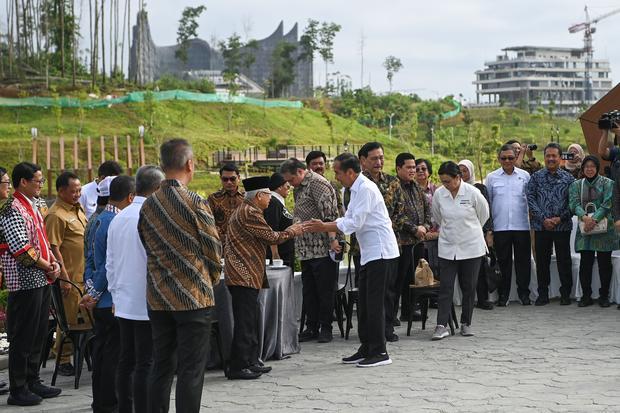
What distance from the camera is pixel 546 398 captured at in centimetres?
612

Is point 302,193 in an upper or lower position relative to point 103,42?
lower

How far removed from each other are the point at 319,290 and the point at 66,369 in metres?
2.30

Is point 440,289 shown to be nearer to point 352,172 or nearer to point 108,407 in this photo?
point 352,172

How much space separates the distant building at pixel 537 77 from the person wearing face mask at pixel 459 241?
126 metres

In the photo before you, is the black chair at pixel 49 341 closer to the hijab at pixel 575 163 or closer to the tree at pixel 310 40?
the hijab at pixel 575 163

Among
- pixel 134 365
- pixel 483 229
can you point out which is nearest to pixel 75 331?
pixel 134 365

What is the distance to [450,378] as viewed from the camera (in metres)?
6.84

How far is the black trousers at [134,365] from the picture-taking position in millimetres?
5223

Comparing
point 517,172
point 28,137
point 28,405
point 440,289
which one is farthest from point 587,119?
point 28,137

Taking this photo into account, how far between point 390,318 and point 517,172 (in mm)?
2703

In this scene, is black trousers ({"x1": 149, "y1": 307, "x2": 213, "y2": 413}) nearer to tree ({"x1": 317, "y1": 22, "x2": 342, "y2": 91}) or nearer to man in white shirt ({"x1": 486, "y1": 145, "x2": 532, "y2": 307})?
man in white shirt ({"x1": 486, "y1": 145, "x2": 532, "y2": 307})

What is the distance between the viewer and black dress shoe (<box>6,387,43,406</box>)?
253 inches

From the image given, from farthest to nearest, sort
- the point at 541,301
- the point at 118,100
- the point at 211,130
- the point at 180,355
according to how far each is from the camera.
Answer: the point at 118,100, the point at 211,130, the point at 541,301, the point at 180,355

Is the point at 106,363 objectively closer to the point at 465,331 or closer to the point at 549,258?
the point at 465,331
